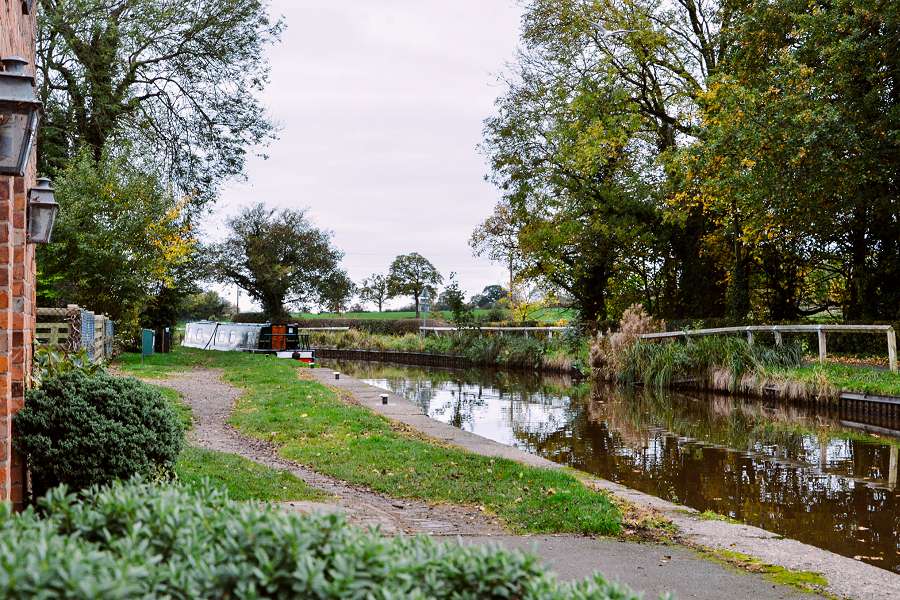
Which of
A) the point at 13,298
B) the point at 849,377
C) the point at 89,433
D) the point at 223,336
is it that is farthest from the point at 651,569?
the point at 223,336

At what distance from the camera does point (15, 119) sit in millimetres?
3877

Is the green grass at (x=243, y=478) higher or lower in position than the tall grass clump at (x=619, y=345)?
lower

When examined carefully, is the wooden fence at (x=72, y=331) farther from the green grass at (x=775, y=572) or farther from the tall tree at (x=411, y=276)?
the tall tree at (x=411, y=276)

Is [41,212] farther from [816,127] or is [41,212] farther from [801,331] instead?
[801,331]

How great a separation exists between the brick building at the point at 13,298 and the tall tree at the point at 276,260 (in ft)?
116

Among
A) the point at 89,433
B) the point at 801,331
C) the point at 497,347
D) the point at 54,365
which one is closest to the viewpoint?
the point at 89,433

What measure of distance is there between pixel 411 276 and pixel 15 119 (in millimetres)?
53697

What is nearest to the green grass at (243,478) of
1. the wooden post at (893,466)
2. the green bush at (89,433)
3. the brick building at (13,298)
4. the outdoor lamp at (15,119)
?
the green bush at (89,433)

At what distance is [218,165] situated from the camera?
23.6 metres

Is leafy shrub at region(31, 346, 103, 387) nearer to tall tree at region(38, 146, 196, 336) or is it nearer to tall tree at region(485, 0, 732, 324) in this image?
tall tree at region(38, 146, 196, 336)

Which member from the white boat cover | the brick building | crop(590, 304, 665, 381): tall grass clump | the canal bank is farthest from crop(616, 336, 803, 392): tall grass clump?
the white boat cover

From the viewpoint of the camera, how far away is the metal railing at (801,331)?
14.2m

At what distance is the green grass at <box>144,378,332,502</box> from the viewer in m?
5.68

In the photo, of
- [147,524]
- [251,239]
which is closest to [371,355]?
[251,239]
